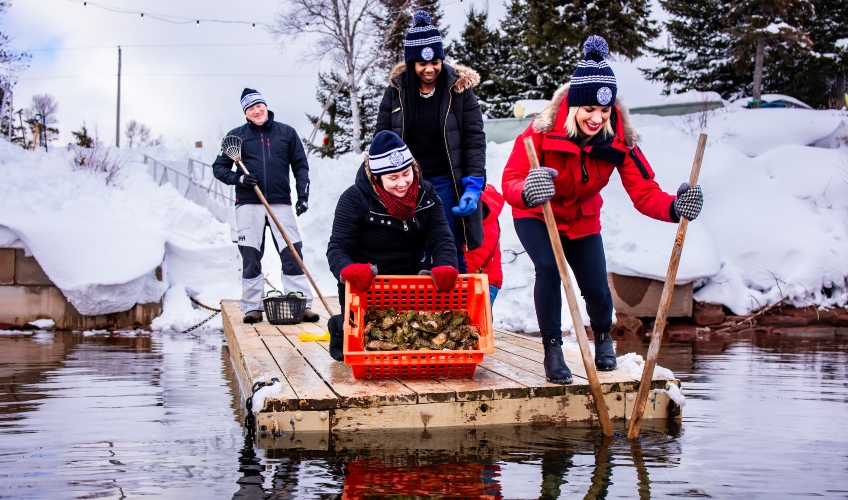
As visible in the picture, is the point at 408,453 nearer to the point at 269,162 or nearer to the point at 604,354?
the point at 604,354

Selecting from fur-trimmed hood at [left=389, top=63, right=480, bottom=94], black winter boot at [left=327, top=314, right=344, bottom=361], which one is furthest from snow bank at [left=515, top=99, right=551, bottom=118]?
black winter boot at [left=327, top=314, right=344, bottom=361]

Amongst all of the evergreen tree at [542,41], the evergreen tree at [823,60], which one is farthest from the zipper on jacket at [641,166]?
the evergreen tree at [823,60]

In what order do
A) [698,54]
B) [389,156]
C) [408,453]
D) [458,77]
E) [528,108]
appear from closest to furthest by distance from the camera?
[408,453], [389,156], [458,77], [528,108], [698,54]

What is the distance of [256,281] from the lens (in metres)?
8.38

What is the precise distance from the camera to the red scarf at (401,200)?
5254 mm

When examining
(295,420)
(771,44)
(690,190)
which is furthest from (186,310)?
(771,44)

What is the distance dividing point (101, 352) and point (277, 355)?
3.71m

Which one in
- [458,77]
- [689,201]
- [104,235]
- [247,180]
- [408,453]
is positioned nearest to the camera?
[408,453]

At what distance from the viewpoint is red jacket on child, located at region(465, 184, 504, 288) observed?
7.01 metres

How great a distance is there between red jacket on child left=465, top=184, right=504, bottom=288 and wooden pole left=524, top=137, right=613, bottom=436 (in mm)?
2272

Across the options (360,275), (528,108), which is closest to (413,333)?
(360,275)

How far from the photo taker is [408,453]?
4.29 metres

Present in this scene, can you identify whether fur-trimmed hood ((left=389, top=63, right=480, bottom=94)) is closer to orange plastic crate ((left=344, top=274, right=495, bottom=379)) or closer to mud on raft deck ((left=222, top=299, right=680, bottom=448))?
orange plastic crate ((left=344, top=274, right=495, bottom=379))

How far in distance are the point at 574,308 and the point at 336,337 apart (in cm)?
185
